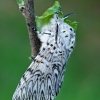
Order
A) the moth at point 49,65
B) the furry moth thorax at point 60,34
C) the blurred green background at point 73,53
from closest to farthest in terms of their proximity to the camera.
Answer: the moth at point 49,65 → the furry moth thorax at point 60,34 → the blurred green background at point 73,53

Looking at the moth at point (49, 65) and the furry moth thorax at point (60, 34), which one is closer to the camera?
the moth at point (49, 65)

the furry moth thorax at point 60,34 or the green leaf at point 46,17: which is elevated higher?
the green leaf at point 46,17

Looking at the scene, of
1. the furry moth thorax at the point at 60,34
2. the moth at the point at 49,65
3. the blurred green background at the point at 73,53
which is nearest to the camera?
the moth at the point at 49,65

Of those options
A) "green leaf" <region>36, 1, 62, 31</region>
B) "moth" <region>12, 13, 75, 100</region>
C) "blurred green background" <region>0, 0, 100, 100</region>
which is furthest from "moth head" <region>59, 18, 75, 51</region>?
"blurred green background" <region>0, 0, 100, 100</region>

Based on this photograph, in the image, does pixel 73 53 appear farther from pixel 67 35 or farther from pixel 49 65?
pixel 49 65

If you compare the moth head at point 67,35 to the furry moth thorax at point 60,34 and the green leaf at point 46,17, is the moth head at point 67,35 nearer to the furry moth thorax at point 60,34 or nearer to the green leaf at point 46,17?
the furry moth thorax at point 60,34

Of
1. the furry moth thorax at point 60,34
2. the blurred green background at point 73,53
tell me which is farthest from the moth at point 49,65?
the blurred green background at point 73,53

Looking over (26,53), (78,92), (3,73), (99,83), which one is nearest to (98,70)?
(99,83)
